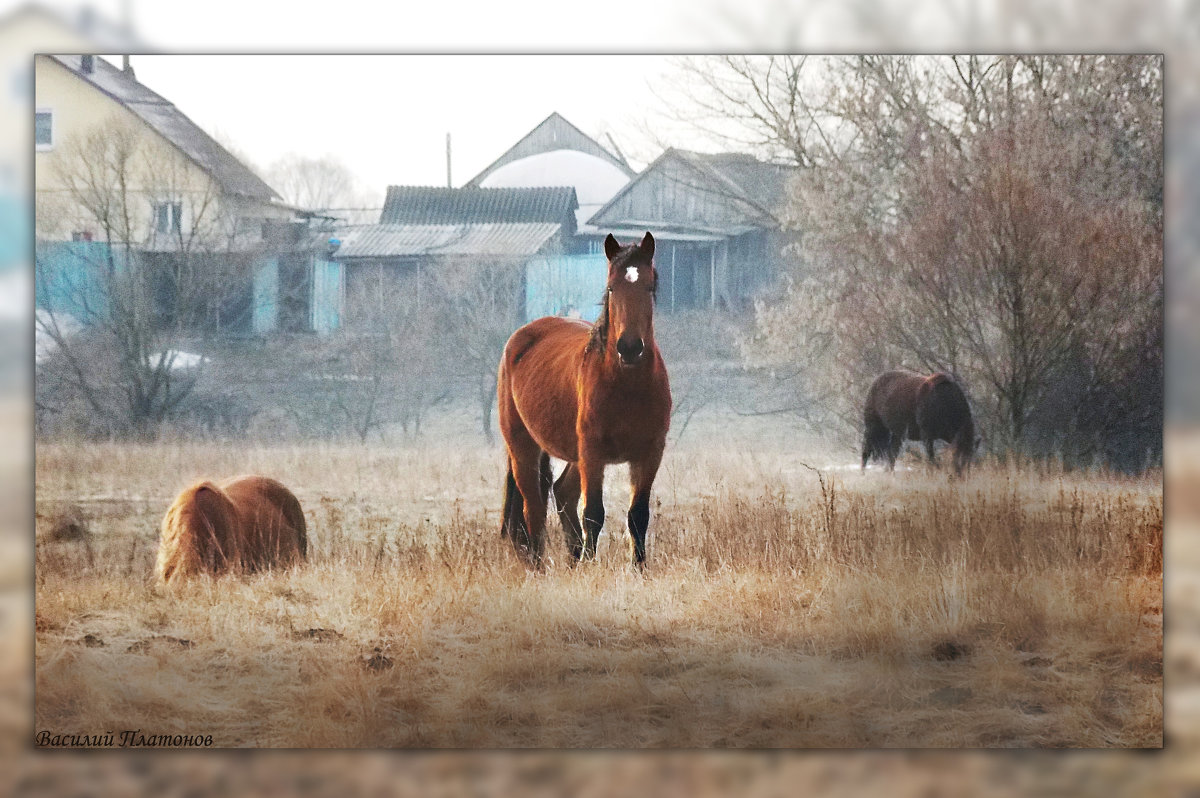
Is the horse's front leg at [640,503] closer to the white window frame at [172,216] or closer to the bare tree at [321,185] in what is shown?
the bare tree at [321,185]

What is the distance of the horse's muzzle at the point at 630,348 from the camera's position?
5074 mm

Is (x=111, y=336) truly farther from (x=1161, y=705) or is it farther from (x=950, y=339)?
(x=1161, y=705)

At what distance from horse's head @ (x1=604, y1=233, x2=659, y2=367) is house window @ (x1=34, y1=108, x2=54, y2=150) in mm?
2681

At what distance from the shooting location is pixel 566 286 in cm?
545

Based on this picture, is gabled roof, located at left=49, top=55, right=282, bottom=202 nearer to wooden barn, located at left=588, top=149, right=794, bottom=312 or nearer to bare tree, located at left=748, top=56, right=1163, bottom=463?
wooden barn, located at left=588, top=149, right=794, bottom=312

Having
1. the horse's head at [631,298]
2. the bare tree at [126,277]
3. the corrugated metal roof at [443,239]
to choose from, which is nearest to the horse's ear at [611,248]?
the horse's head at [631,298]

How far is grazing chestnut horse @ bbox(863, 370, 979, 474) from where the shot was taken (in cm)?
548

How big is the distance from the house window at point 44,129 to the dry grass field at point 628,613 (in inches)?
55.7

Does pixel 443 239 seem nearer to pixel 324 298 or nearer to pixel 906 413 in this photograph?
pixel 324 298

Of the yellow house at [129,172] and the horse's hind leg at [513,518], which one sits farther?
the horse's hind leg at [513,518]

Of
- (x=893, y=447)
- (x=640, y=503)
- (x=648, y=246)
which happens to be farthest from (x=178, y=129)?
(x=893, y=447)

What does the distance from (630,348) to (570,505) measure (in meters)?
0.90

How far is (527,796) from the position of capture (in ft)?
15.6

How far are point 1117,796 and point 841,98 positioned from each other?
11.4ft
